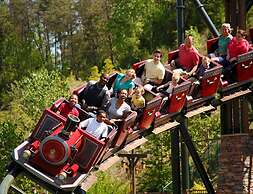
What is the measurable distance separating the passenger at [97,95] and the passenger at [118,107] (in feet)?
0.40

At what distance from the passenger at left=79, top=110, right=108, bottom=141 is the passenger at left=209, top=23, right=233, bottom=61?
9.40ft

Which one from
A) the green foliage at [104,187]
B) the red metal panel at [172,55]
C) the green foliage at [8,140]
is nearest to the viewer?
the red metal panel at [172,55]

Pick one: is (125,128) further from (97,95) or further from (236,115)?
(236,115)

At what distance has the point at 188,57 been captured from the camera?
886cm

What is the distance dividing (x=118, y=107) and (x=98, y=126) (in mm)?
663

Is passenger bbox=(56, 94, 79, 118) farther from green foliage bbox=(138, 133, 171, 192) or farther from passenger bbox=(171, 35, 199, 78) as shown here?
green foliage bbox=(138, 133, 171, 192)

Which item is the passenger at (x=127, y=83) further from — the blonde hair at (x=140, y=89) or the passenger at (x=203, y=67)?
the passenger at (x=203, y=67)

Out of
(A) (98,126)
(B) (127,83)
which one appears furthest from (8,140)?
(A) (98,126)

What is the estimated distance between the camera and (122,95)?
7250 mm

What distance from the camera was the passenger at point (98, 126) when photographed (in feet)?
22.1

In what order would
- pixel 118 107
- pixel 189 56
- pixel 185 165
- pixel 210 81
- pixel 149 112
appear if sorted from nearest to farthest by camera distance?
pixel 118 107 < pixel 149 112 < pixel 210 81 < pixel 189 56 < pixel 185 165

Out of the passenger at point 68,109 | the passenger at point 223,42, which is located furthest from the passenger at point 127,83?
the passenger at point 223,42

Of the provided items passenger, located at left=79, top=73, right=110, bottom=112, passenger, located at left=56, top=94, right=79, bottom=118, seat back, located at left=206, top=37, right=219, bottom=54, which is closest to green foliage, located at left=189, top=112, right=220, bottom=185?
seat back, located at left=206, top=37, right=219, bottom=54

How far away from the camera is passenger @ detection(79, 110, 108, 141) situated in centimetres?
673
